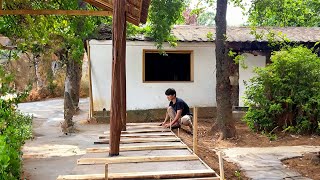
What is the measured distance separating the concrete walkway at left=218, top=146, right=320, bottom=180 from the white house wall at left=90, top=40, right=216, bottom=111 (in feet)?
17.3

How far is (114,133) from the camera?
196 inches

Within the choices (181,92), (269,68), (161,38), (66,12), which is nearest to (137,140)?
(66,12)

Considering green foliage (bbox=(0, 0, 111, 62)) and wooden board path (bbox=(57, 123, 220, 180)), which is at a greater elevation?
green foliage (bbox=(0, 0, 111, 62))

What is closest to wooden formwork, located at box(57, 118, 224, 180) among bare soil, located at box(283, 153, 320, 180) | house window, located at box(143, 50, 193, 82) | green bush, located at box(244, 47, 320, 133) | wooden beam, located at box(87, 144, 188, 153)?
wooden beam, located at box(87, 144, 188, 153)

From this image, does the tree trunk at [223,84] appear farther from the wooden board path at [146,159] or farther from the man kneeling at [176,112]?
the wooden board path at [146,159]

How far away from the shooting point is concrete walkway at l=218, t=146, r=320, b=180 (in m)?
6.65

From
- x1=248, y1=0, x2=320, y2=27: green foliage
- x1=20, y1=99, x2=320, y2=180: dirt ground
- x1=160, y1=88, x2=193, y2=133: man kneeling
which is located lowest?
x1=20, y1=99, x2=320, y2=180: dirt ground

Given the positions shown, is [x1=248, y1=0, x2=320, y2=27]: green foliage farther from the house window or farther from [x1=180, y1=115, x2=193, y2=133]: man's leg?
[x1=180, y1=115, x2=193, y2=133]: man's leg

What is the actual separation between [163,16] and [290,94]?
4.32m

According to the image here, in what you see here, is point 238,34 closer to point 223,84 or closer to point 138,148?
point 223,84

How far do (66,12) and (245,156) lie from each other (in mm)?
4525

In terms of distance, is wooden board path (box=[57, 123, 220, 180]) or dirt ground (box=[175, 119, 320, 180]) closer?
wooden board path (box=[57, 123, 220, 180])

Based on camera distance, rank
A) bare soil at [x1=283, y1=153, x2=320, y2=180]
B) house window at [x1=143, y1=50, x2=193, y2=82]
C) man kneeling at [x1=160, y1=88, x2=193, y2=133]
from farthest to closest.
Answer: house window at [x1=143, y1=50, x2=193, y2=82], man kneeling at [x1=160, y1=88, x2=193, y2=133], bare soil at [x1=283, y1=153, x2=320, y2=180]

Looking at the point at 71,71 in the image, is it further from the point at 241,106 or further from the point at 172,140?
the point at 172,140
